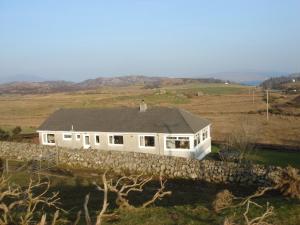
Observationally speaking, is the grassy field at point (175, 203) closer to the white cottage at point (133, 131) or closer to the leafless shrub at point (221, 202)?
the leafless shrub at point (221, 202)

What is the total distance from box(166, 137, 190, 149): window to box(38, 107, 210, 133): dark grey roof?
68 cm

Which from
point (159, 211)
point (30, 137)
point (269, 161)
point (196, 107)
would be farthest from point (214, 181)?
point (196, 107)

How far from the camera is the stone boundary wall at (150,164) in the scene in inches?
971

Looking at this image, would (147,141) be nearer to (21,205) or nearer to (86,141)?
(86,141)

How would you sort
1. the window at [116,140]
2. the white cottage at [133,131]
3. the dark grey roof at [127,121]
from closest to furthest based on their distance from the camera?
the white cottage at [133,131] < the dark grey roof at [127,121] < the window at [116,140]

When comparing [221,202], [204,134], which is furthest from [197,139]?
[221,202]

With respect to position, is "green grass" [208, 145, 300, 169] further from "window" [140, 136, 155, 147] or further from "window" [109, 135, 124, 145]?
"window" [109, 135, 124, 145]

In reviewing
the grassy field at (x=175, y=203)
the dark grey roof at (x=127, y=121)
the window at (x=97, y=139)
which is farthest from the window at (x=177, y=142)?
the window at (x=97, y=139)

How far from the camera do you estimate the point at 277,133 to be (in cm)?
5009

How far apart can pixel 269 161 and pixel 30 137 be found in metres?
27.1

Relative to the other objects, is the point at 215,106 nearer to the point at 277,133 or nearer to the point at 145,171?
the point at 277,133

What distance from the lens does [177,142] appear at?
32.1 metres

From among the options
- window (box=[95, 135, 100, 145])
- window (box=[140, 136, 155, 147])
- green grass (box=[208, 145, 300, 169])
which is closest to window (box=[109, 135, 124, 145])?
window (box=[95, 135, 100, 145])

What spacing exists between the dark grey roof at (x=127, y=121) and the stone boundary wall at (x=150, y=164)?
3.22 meters
